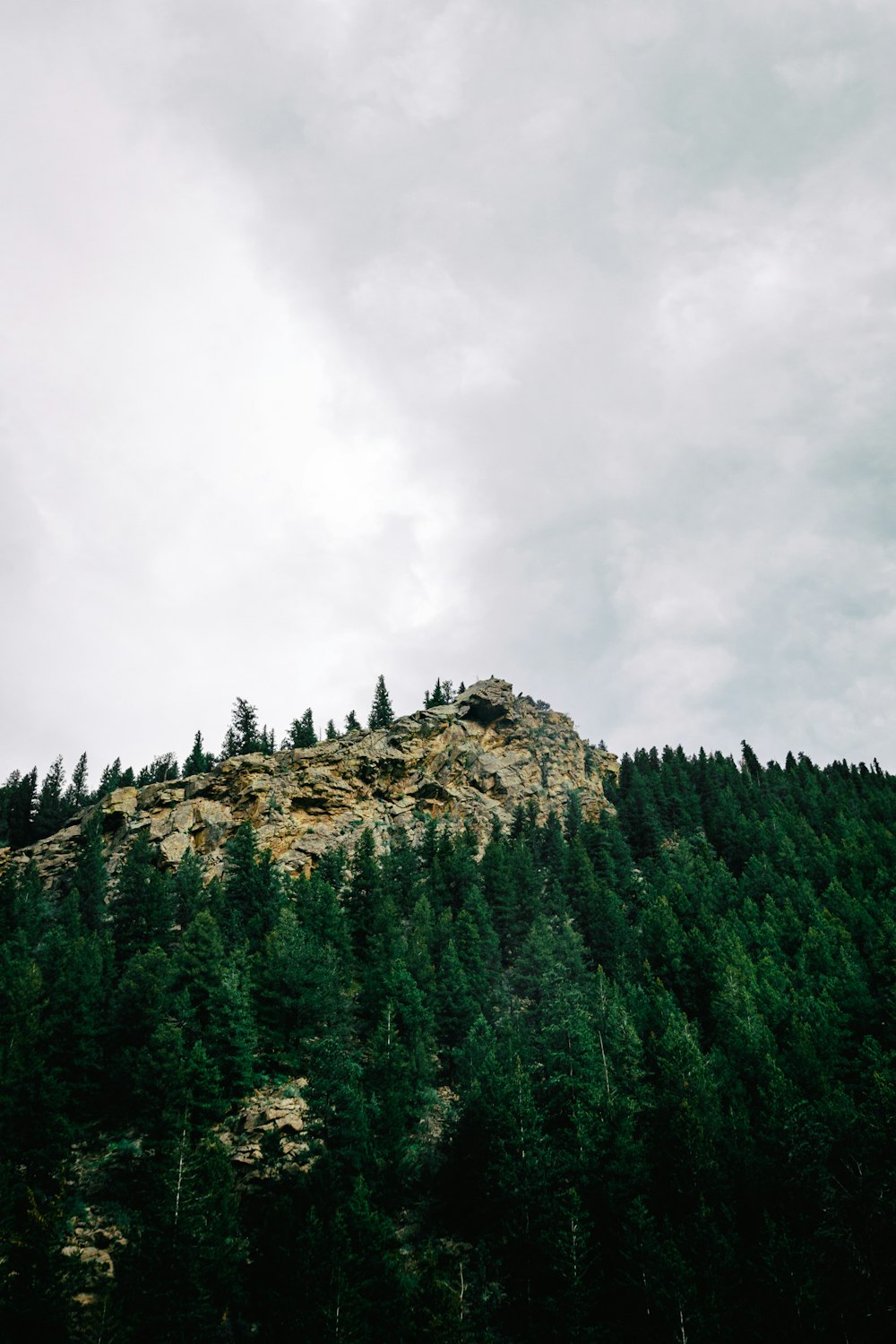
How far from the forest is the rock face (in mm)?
17261

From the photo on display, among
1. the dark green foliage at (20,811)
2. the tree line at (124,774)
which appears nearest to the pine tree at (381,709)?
the tree line at (124,774)

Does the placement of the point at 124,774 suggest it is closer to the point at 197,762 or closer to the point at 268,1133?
the point at 197,762

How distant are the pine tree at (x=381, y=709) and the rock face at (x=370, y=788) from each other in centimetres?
949

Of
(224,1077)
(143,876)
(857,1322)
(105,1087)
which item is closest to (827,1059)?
(857,1322)

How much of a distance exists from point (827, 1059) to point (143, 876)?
60476 mm

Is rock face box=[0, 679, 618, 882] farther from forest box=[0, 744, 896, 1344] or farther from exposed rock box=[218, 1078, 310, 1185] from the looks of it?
exposed rock box=[218, 1078, 310, 1185]

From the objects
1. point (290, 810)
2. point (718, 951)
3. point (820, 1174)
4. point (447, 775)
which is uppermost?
point (447, 775)

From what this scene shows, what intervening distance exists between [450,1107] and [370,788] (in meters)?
63.8

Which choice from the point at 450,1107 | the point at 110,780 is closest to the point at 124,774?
the point at 110,780

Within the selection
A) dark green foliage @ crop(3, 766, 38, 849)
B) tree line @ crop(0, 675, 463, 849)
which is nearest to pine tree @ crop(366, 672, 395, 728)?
tree line @ crop(0, 675, 463, 849)

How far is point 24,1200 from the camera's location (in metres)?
36.9

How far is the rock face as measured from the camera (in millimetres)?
97812

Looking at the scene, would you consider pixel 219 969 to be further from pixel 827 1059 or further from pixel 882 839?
pixel 882 839

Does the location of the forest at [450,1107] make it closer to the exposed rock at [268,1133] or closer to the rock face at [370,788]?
the exposed rock at [268,1133]
